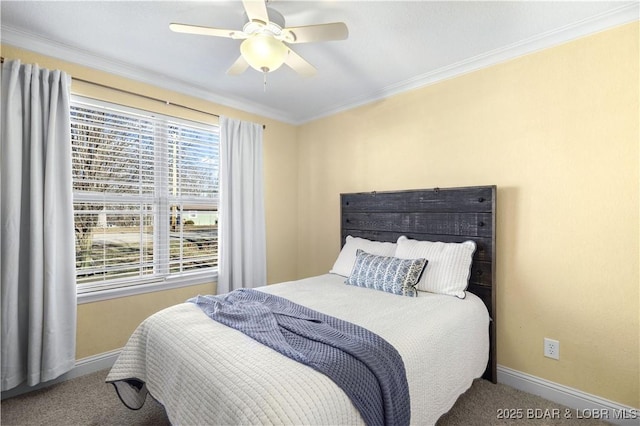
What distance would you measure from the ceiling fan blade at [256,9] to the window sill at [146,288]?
2.34 meters

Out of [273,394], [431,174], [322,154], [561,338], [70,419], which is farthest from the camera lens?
[322,154]

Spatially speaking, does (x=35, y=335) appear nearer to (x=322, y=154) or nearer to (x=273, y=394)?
(x=273, y=394)

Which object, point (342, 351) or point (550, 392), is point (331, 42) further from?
point (550, 392)

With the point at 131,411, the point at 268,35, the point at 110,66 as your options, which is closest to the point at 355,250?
the point at 268,35

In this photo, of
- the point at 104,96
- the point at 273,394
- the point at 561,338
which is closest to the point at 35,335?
the point at 104,96

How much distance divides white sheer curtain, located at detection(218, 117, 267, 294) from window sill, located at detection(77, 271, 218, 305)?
0.54ft

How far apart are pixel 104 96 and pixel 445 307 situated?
3.04 m

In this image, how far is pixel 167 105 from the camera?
113 inches

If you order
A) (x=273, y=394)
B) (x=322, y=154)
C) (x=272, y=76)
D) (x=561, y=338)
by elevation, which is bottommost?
(x=561, y=338)

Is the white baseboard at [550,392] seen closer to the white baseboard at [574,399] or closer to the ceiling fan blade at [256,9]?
the white baseboard at [574,399]

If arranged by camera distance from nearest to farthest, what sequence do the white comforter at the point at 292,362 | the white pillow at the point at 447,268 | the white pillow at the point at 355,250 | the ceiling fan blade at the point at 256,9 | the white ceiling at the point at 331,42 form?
the white comforter at the point at 292,362 → the ceiling fan blade at the point at 256,9 → the white ceiling at the point at 331,42 → the white pillow at the point at 447,268 → the white pillow at the point at 355,250

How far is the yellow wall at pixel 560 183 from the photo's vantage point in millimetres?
1869

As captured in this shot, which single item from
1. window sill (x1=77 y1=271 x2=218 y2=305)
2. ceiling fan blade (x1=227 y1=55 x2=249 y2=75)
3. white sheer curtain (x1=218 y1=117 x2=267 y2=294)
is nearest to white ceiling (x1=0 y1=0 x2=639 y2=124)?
ceiling fan blade (x1=227 y1=55 x2=249 y2=75)

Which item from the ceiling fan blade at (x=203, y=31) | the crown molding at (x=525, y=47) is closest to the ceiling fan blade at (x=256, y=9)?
the ceiling fan blade at (x=203, y=31)
